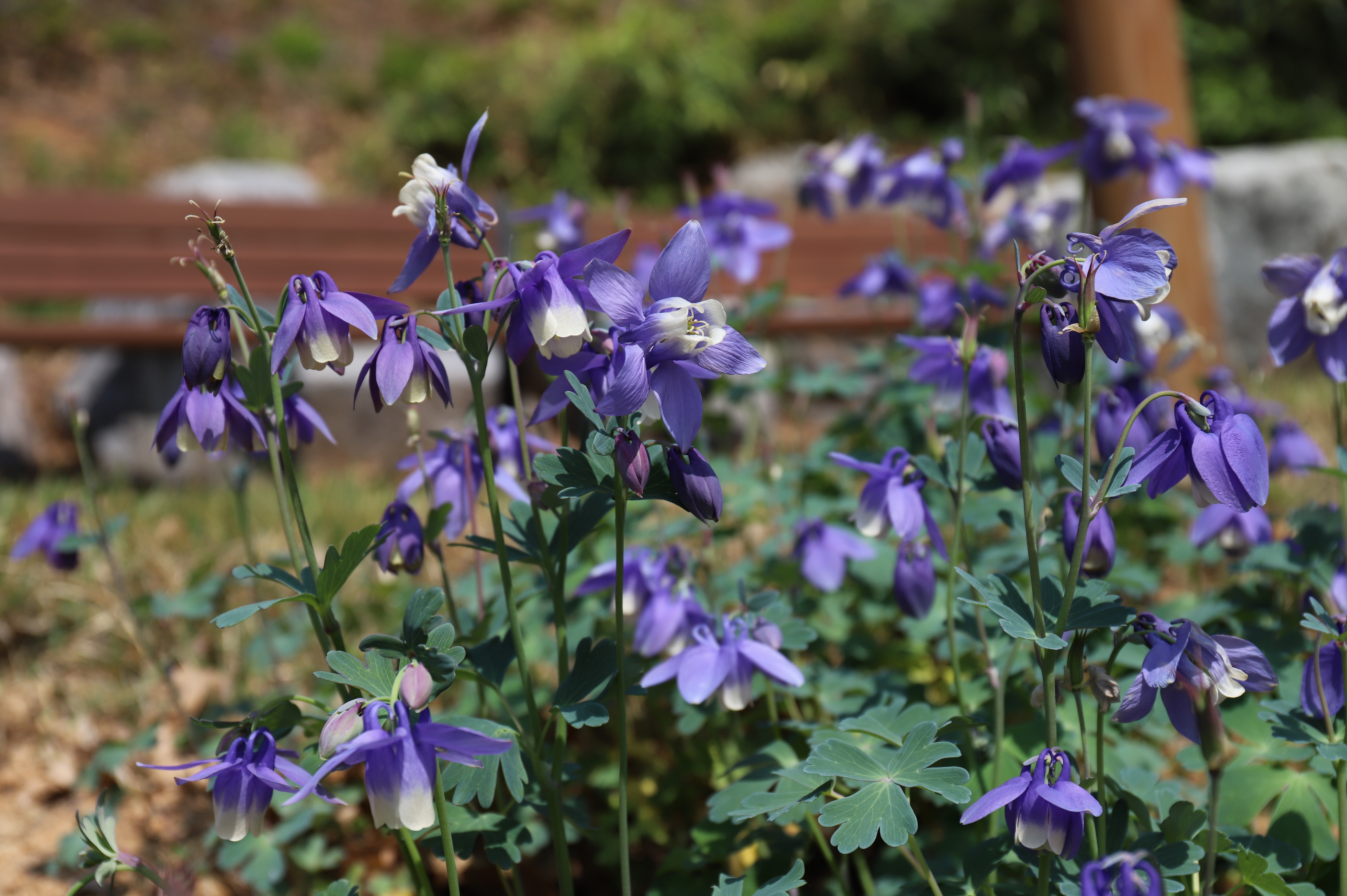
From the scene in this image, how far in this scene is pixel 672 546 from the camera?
1.78 m

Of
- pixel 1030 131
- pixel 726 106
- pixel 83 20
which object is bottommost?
pixel 1030 131

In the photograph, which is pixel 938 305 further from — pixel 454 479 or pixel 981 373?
pixel 454 479

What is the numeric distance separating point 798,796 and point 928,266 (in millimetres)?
1738

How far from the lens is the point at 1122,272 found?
40.6 inches

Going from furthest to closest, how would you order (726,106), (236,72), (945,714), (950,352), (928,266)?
(236,72), (726,106), (928,266), (950,352), (945,714)

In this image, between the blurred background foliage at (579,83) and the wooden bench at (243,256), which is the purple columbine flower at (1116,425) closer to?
the wooden bench at (243,256)

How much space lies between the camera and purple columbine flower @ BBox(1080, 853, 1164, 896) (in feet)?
2.85

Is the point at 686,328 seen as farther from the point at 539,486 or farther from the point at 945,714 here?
the point at 945,714

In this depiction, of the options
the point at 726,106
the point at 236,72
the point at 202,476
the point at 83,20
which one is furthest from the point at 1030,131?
the point at 83,20

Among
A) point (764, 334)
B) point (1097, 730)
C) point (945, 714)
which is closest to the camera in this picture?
point (1097, 730)

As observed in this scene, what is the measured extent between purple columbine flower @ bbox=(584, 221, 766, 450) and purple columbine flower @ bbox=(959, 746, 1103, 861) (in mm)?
534

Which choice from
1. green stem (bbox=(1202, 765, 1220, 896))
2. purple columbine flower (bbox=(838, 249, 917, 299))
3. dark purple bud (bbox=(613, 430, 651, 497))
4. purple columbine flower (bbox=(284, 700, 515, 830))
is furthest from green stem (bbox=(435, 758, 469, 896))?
purple columbine flower (bbox=(838, 249, 917, 299))

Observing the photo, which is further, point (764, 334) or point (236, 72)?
point (236, 72)

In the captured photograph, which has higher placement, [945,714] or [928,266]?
[928,266]
